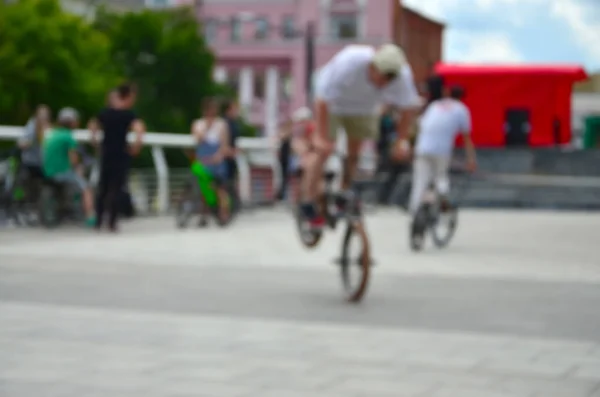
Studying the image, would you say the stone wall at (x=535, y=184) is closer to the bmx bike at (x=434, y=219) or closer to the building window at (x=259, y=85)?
the bmx bike at (x=434, y=219)

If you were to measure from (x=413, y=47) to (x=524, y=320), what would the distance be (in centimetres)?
10410

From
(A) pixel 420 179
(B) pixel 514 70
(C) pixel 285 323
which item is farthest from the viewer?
(B) pixel 514 70

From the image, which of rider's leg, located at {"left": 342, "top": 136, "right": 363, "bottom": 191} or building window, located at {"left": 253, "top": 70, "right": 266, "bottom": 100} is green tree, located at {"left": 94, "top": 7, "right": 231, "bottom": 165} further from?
rider's leg, located at {"left": 342, "top": 136, "right": 363, "bottom": 191}

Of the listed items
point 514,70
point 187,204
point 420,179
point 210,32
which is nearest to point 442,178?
point 420,179

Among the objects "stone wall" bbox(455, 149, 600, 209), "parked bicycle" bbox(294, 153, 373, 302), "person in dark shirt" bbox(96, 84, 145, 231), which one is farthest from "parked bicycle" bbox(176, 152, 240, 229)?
"stone wall" bbox(455, 149, 600, 209)

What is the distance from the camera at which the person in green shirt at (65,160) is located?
2083cm

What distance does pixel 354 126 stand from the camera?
12.5m

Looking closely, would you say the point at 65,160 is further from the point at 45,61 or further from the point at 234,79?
the point at 234,79

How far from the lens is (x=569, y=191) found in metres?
37.8

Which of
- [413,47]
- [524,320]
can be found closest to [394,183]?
[524,320]

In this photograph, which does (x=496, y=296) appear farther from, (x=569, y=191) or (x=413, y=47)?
(x=413, y=47)

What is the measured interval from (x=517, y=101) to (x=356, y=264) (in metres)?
50.9

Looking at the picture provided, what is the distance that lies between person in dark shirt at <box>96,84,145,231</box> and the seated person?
7.17 feet

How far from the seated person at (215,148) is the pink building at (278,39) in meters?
74.9
